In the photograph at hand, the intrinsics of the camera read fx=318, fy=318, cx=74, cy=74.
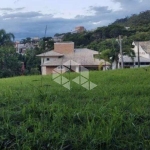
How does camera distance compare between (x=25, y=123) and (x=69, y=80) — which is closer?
(x=25, y=123)

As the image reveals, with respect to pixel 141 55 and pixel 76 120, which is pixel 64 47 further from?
pixel 76 120

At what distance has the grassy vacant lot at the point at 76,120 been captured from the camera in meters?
1.77

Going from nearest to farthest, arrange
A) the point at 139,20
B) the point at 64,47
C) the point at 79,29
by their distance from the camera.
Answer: the point at 79,29
the point at 64,47
the point at 139,20

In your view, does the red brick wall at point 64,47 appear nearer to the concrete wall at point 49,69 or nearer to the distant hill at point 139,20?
the concrete wall at point 49,69

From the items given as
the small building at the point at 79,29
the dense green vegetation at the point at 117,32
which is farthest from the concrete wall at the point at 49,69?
the small building at the point at 79,29

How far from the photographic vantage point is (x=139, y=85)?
10.7ft

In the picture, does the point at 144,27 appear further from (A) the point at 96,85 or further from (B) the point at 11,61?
(A) the point at 96,85

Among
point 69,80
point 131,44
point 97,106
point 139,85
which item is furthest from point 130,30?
point 97,106

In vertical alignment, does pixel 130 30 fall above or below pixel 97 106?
above

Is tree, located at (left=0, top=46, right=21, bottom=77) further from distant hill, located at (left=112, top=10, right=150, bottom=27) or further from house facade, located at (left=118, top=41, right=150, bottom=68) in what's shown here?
house facade, located at (left=118, top=41, right=150, bottom=68)

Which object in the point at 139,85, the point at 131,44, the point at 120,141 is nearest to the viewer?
the point at 120,141

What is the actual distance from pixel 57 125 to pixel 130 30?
5.19 metres

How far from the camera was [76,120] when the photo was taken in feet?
6.93

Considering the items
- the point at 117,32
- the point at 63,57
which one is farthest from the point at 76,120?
the point at 117,32
